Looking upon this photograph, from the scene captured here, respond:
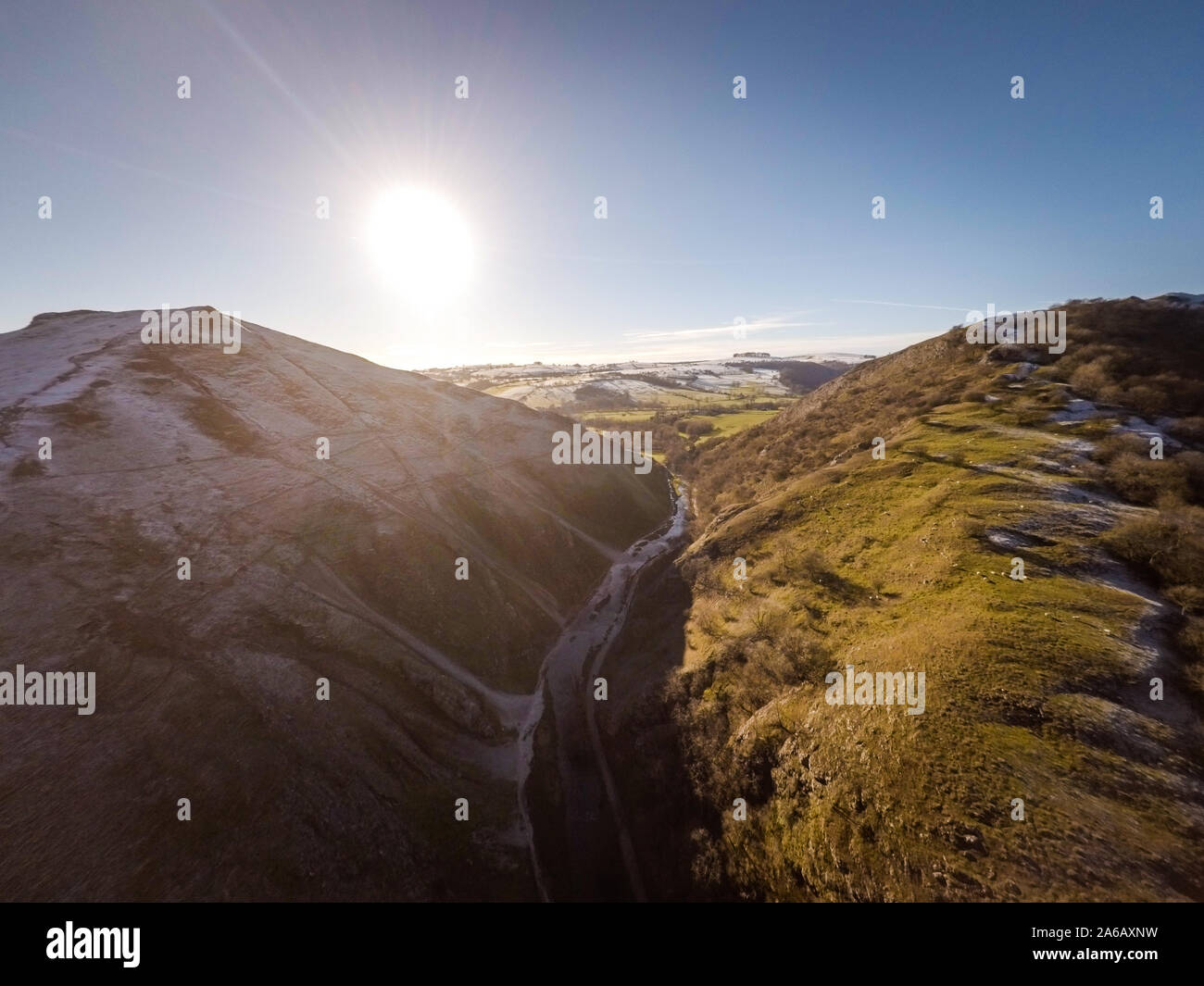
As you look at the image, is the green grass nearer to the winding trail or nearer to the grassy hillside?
the grassy hillside

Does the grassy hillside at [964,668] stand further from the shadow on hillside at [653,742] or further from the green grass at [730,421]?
the green grass at [730,421]

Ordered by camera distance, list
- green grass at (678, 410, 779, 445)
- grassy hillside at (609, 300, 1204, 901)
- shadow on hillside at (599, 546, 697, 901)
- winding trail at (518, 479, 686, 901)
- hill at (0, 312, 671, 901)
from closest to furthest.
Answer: grassy hillside at (609, 300, 1204, 901) → hill at (0, 312, 671, 901) → shadow on hillside at (599, 546, 697, 901) → winding trail at (518, 479, 686, 901) → green grass at (678, 410, 779, 445)

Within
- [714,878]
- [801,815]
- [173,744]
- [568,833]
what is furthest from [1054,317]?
[173,744]

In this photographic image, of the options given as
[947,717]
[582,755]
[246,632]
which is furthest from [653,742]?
[246,632]

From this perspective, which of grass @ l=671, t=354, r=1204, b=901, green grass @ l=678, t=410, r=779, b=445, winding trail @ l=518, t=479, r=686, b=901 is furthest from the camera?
green grass @ l=678, t=410, r=779, b=445

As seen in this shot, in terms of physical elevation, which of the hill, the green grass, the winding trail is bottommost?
the winding trail

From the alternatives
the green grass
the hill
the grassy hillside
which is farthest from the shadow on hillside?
the green grass

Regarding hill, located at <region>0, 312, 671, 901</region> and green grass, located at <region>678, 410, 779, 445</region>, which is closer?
hill, located at <region>0, 312, 671, 901</region>

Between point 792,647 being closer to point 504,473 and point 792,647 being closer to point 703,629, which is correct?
point 703,629
